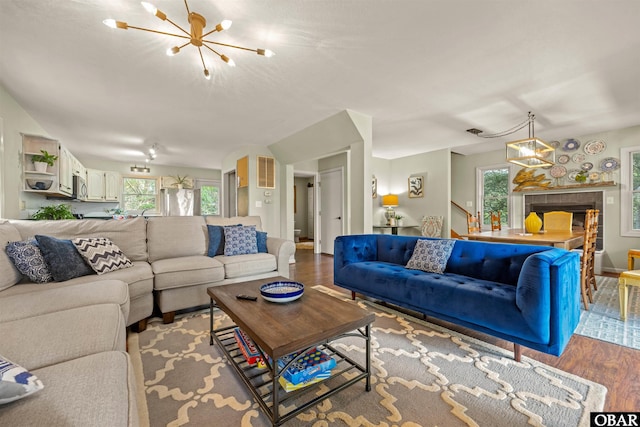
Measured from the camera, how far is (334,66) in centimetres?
248

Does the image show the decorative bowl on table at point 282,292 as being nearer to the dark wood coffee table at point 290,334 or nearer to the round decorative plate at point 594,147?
the dark wood coffee table at point 290,334

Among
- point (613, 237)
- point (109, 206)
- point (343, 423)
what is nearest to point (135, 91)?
point (343, 423)

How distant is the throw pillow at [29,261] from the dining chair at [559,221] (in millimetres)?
5579

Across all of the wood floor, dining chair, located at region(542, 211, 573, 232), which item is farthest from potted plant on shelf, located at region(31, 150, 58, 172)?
dining chair, located at region(542, 211, 573, 232)

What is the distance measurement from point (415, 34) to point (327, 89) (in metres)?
1.10

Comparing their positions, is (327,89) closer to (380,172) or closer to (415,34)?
(415,34)

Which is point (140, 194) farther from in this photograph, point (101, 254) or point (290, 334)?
point (290, 334)

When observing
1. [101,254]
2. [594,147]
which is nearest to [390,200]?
[594,147]

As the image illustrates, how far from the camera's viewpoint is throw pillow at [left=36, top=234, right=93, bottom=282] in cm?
200

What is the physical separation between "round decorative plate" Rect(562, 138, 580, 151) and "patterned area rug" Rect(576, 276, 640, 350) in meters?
2.67

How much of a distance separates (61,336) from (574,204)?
6.72 m

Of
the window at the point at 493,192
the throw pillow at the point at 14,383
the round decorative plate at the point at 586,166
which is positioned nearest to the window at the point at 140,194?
the throw pillow at the point at 14,383

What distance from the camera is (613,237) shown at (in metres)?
4.43

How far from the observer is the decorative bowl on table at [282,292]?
1.64m
